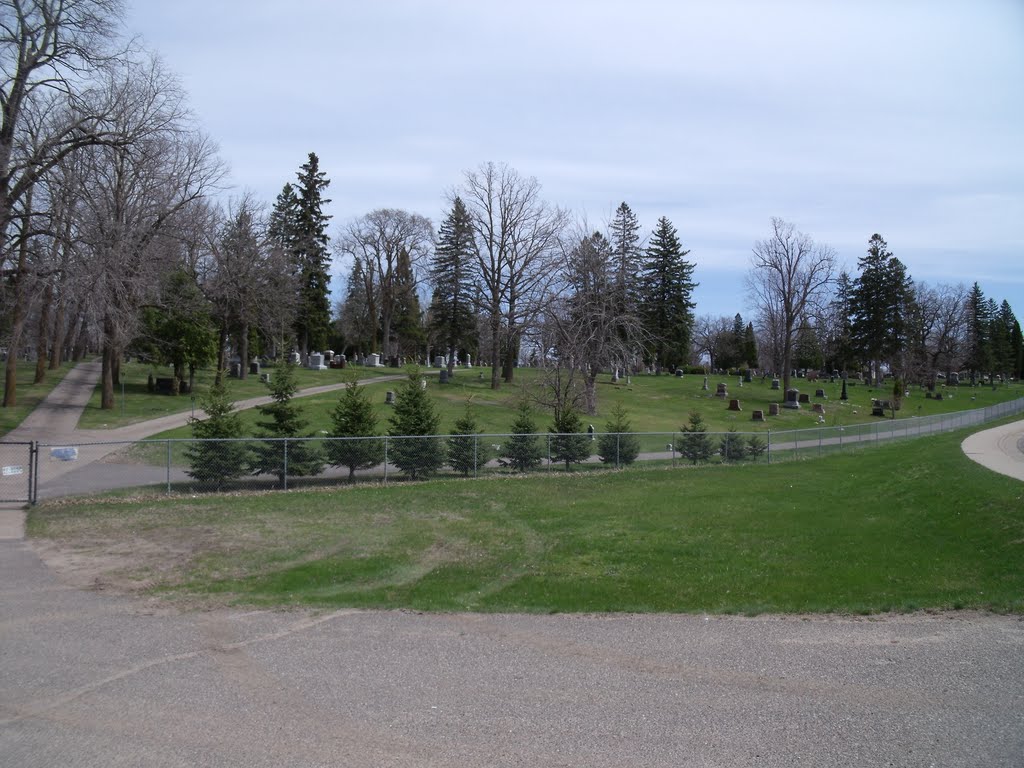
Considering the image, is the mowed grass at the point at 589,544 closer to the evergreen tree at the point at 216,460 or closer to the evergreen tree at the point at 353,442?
the evergreen tree at the point at 216,460

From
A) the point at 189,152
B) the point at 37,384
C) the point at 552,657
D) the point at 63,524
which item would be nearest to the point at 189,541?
the point at 63,524

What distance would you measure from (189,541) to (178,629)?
217 inches

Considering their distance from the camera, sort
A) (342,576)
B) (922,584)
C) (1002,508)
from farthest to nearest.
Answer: (1002,508)
(342,576)
(922,584)

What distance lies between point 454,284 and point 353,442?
4367cm

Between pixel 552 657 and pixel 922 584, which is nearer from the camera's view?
pixel 552 657

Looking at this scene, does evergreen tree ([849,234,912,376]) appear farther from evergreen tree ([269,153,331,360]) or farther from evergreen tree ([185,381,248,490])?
evergreen tree ([185,381,248,490])

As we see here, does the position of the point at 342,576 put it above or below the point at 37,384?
below

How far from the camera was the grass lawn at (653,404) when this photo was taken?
130ft

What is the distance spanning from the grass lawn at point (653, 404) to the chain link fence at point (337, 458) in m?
5.73

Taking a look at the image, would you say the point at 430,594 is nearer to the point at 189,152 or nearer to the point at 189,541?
the point at 189,541

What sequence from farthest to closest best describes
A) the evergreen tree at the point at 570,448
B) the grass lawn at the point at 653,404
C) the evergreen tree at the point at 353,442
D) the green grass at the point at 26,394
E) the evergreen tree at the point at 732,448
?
the grass lawn at the point at 653,404 < the green grass at the point at 26,394 < the evergreen tree at the point at 732,448 < the evergreen tree at the point at 570,448 < the evergreen tree at the point at 353,442

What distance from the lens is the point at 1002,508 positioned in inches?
519

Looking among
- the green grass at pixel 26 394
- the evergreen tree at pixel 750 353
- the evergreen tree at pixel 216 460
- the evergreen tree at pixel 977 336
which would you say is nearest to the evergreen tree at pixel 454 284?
the green grass at pixel 26 394

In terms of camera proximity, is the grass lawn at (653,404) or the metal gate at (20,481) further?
the grass lawn at (653,404)
